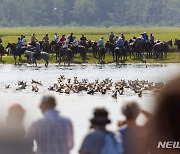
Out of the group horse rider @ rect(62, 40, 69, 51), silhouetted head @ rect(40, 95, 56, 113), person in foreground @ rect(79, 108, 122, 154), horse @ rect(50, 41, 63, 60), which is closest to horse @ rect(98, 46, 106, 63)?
horse rider @ rect(62, 40, 69, 51)

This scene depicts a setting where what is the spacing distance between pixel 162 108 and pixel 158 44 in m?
48.9

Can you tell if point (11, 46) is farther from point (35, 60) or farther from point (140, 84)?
point (140, 84)

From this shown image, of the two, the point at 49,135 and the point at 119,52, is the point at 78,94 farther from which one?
the point at 119,52

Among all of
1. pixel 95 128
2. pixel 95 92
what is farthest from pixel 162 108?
pixel 95 92

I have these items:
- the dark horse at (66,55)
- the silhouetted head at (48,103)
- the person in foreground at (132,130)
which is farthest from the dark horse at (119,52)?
the person in foreground at (132,130)

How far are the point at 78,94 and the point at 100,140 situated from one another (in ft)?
74.7

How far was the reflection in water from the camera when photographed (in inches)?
892

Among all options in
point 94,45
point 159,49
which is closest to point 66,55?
point 94,45

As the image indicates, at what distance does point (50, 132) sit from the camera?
948cm

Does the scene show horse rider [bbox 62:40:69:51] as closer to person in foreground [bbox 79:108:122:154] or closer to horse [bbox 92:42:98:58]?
horse [bbox 92:42:98:58]

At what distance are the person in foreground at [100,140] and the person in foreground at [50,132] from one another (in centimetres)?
79

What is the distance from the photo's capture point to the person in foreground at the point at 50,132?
9.47 m

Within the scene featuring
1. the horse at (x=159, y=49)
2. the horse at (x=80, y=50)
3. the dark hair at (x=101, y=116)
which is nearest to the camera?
the dark hair at (x=101, y=116)

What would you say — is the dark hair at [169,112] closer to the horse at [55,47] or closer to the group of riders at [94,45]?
the group of riders at [94,45]
